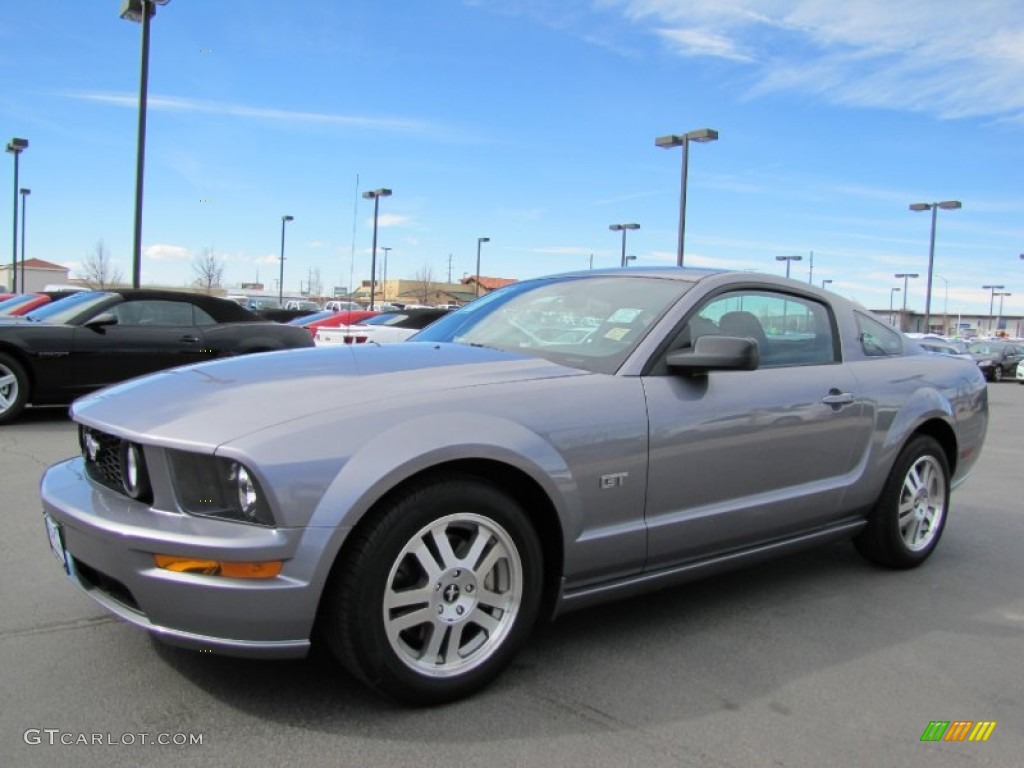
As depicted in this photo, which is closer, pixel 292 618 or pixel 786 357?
pixel 292 618

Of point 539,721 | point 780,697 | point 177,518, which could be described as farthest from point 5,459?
point 780,697

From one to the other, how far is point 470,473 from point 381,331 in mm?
9336

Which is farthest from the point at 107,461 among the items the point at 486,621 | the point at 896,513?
the point at 896,513

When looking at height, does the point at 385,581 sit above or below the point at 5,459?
above

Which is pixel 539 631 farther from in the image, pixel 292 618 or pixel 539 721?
pixel 292 618

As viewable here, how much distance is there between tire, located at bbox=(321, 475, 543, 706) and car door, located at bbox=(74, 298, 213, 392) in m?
7.33

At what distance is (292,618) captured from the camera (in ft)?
8.03

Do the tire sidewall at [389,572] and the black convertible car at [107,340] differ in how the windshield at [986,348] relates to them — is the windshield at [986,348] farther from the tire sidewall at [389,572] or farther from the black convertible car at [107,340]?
the tire sidewall at [389,572]

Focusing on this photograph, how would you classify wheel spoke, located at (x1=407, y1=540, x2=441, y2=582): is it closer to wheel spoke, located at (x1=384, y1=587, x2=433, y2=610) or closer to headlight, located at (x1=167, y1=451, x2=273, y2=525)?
wheel spoke, located at (x1=384, y1=587, x2=433, y2=610)

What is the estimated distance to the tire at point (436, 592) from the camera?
253cm

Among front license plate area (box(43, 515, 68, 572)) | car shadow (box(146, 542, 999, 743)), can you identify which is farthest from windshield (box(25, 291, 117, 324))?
car shadow (box(146, 542, 999, 743))

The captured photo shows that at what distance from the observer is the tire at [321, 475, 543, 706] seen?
253cm

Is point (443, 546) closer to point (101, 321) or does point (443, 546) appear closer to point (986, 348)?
point (101, 321)

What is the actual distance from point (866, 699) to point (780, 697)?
313mm
